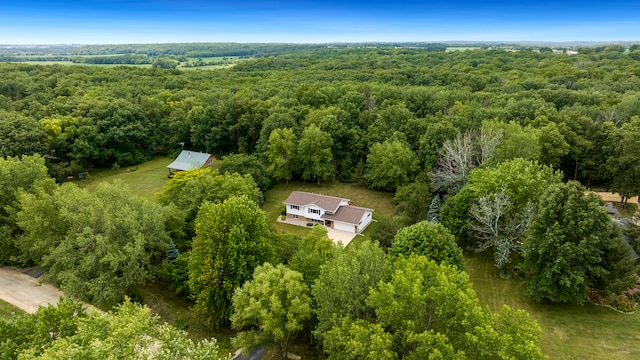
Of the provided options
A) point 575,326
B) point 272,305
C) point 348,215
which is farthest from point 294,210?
point 575,326

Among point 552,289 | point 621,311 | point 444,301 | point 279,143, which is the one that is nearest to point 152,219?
point 444,301

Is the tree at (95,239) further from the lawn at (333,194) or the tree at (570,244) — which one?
the tree at (570,244)

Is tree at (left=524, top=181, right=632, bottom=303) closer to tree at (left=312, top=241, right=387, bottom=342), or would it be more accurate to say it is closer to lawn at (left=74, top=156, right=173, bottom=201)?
tree at (left=312, top=241, right=387, bottom=342)

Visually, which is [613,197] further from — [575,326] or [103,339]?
[103,339]

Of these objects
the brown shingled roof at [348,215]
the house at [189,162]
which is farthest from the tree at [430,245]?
the house at [189,162]

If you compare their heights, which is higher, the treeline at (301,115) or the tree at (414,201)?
the treeline at (301,115)

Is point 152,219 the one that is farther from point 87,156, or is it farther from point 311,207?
point 87,156
